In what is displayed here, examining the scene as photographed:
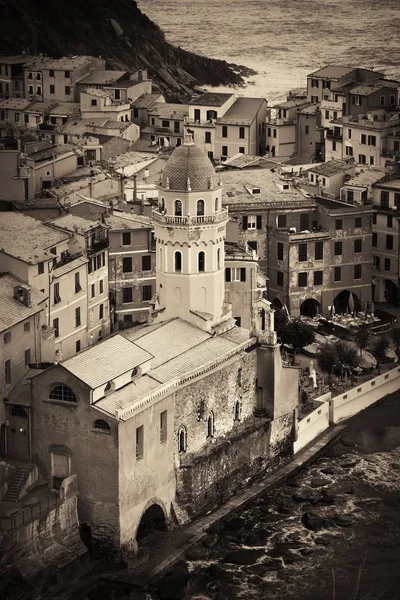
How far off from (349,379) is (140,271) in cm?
1030

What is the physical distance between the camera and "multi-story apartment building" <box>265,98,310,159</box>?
12712cm

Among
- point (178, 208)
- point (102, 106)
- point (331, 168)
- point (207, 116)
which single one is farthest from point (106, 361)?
point (102, 106)

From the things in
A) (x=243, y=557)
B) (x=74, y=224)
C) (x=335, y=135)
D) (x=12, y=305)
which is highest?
(x=74, y=224)

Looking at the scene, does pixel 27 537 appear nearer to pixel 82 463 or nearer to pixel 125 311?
pixel 82 463

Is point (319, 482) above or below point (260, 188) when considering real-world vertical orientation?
below

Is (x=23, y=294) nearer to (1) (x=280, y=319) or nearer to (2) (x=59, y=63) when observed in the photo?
(1) (x=280, y=319)

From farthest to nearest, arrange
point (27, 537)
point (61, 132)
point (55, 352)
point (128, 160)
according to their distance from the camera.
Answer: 1. point (61, 132)
2. point (128, 160)
3. point (55, 352)
4. point (27, 537)

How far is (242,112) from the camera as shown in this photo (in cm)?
12694

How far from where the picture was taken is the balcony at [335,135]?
12219 centimetres

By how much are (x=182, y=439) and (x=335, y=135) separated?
49203mm

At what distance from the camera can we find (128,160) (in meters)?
113

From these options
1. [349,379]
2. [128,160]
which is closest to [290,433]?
[349,379]

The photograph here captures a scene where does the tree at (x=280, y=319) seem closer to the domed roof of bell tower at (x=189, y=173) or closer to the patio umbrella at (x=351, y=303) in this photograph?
the patio umbrella at (x=351, y=303)

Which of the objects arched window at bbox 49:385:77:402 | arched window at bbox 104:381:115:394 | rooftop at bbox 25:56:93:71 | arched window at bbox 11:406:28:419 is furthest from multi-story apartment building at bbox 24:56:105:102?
arched window at bbox 49:385:77:402
